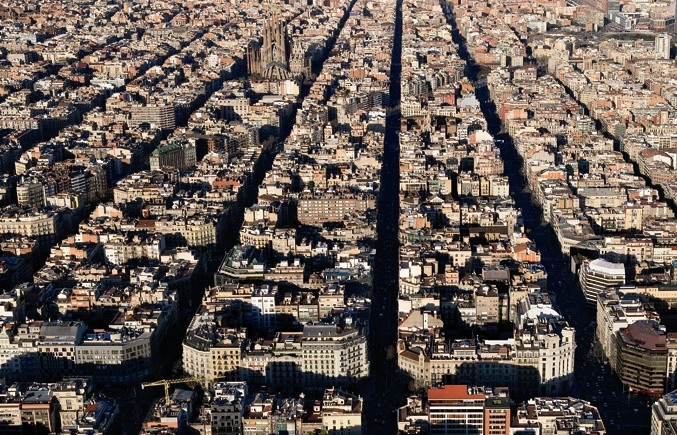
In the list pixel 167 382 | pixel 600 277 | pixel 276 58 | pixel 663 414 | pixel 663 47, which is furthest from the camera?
pixel 663 47

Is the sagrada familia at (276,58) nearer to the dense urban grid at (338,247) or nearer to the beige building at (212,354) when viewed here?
the dense urban grid at (338,247)

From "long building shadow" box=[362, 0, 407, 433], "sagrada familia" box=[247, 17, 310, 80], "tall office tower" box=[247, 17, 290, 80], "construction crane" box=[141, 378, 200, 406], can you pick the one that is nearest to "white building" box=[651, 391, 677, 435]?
"long building shadow" box=[362, 0, 407, 433]

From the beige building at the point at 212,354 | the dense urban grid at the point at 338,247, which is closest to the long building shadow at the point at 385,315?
the dense urban grid at the point at 338,247

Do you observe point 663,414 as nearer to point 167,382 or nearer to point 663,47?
point 167,382

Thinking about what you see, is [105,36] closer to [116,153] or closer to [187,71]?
[187,71]

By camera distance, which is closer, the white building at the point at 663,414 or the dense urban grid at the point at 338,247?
the white building at the point at 663,414

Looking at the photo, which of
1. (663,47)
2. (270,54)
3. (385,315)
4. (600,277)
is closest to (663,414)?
(600,277)
